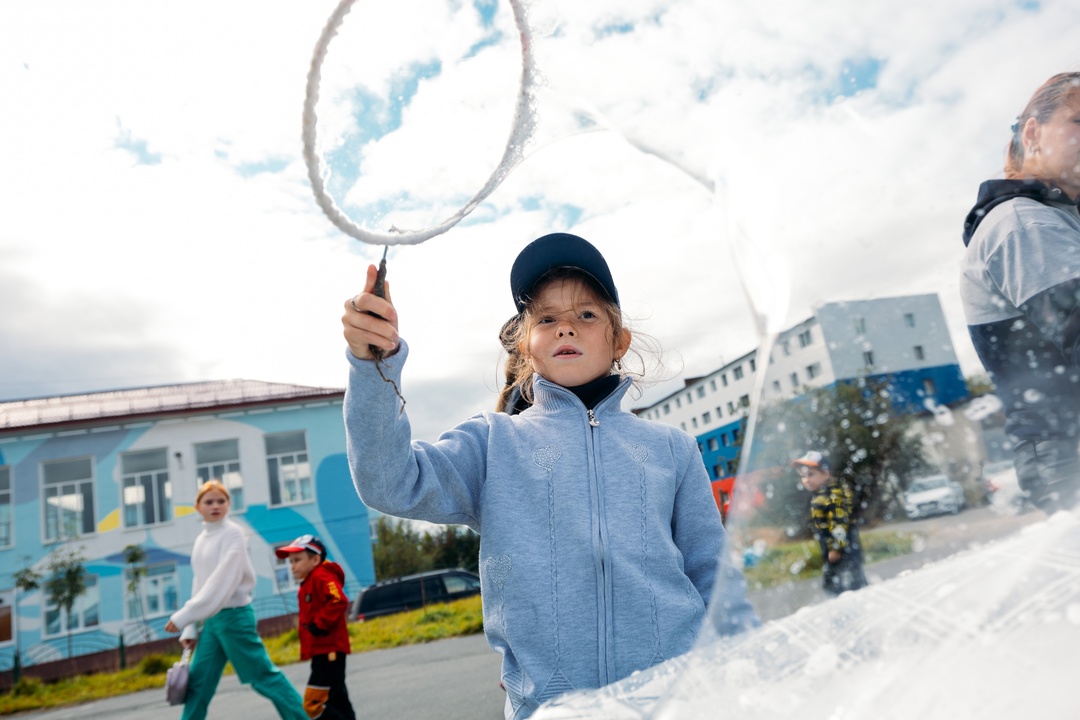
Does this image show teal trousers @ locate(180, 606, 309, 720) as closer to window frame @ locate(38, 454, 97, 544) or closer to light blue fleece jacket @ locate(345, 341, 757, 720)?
light blue fleece jacket @ locate(345, 341, 757, 720)

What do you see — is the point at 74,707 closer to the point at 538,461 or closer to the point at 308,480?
the point at 308,480

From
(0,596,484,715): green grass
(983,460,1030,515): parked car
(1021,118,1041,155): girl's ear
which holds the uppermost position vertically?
(1021,118,1041,155): girl's ear

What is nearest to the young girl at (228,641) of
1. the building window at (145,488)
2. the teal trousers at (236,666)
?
the teal trousers at (236,666)

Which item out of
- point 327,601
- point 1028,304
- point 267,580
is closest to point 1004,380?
point 1028,304

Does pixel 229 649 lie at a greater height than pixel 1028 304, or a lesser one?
lesser

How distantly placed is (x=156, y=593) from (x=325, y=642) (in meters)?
18.8

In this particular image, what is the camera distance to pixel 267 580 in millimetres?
21172

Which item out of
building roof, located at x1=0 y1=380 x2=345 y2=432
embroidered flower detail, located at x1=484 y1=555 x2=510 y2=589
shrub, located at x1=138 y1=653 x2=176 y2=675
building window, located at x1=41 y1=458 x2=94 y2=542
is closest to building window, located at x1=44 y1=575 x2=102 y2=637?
building window, located at x1=41 y1=458 x2=94 y2=542

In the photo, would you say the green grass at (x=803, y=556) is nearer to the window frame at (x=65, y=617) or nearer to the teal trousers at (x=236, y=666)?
the teal trousers at (x=236, y=666)

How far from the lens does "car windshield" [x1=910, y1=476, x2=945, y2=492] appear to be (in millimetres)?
761

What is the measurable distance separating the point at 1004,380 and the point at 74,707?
14.6 meters

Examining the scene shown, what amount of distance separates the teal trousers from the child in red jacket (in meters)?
0.18

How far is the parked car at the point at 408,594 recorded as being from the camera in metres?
17.3

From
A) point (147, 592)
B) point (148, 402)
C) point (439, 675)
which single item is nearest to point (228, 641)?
point (439, 675)
